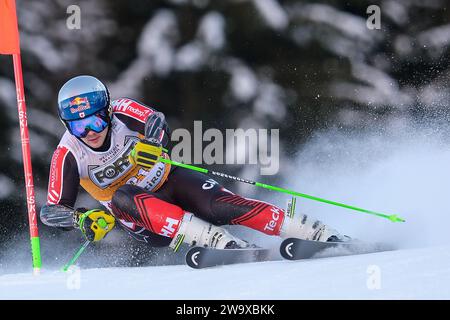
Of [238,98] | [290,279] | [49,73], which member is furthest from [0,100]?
[290,279]

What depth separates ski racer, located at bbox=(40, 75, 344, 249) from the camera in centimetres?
347

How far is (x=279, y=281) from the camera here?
287 cm

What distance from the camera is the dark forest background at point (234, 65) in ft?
17.8

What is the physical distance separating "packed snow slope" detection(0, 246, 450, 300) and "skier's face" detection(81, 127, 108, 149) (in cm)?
62

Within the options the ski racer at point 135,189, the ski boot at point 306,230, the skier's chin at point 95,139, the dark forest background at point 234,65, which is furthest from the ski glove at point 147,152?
the dark forest background at point 234,65

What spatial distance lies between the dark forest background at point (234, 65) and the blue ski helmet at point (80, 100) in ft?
5.92

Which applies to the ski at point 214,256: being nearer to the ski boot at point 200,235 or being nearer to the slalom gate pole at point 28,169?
the ski boot at point 200,235

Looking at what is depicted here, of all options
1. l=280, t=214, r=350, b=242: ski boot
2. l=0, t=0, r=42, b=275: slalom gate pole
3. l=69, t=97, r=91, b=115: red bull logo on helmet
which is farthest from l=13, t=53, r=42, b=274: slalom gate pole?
l=280, t=214, r=350, b=242: ski boot

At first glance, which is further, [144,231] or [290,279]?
[144,231]

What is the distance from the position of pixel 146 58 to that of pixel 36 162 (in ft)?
3.56

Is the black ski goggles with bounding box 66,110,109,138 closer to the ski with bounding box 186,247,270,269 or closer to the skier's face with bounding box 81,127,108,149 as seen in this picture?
the skier's face with bounding box 81,127,108,149

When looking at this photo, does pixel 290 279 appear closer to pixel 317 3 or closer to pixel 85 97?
pixel 85 97

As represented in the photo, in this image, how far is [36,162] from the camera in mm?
5477

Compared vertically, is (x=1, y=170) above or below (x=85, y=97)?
below
